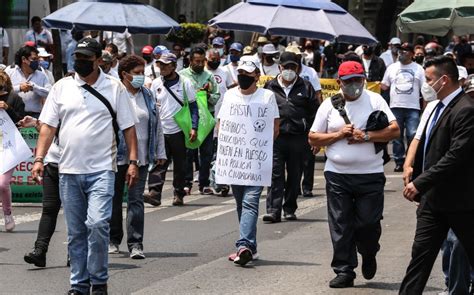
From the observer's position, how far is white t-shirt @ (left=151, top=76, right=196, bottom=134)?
16688 mm

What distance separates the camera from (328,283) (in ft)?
35.3

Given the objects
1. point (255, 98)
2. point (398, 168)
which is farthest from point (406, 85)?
point (255, 98)

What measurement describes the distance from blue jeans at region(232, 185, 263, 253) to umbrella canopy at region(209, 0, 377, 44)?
8.85 metres

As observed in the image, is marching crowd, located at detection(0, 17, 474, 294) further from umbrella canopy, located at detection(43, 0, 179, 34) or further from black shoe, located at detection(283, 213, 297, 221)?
umbrella canopy, located at detection(43, 0, 179, 34)

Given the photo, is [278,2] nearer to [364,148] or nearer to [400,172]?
[400,172]

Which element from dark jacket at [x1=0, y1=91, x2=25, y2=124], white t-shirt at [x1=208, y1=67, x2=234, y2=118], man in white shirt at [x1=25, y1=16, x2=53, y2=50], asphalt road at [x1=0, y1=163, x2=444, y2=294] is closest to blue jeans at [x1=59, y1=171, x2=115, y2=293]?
asphalt road at [x1=0, y1=163, x2=444, y2=294]

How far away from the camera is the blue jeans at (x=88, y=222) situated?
377 inches

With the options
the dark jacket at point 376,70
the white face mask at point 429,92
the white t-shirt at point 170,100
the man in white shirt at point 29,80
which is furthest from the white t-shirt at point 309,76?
the white face mask at point 429,92

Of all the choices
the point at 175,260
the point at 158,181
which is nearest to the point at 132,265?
the point at 175,260

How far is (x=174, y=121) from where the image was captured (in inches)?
658

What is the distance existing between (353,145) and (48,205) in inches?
111

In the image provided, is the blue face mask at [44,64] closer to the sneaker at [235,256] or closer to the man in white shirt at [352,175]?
the sneaker at [235,256]

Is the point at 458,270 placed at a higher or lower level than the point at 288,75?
lower

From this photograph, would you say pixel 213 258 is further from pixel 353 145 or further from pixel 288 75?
pixel 288 75
